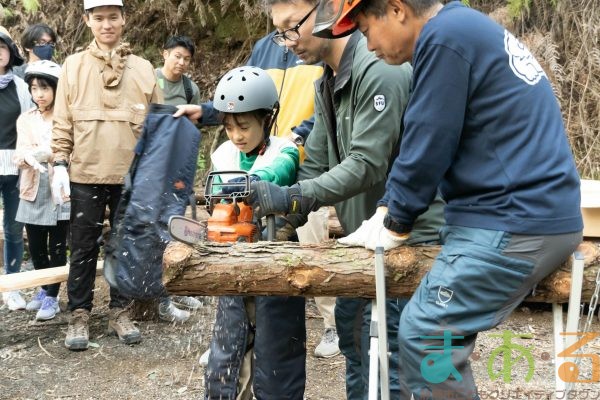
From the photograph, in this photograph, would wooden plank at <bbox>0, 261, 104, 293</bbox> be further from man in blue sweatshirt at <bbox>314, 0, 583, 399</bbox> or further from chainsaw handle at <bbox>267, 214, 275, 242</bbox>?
man in blue sweatshirt at <bbox>314, 0, 583, 399</bbox>

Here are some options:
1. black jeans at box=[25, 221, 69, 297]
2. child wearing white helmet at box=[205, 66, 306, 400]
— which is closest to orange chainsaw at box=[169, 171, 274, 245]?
child wearing white helmet at box=[205, 66, 306, 400]

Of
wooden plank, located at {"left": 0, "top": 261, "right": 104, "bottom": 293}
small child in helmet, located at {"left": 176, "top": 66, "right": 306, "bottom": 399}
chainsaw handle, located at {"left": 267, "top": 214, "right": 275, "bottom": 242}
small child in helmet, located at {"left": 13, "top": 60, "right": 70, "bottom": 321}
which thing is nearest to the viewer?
chainsaw handle, located at {"left": 267, "top": 214, "right": 275, "bottom": 242}

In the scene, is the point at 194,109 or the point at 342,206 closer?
the point at 342,206

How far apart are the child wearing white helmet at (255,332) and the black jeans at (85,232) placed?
6.52 feet

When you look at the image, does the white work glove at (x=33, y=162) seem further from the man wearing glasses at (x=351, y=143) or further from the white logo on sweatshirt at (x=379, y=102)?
the white logo on sweatshirt at (x=379, y=102)

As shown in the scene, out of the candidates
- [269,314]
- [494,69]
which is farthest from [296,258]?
[494,69]

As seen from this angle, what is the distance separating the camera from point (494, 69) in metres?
2.53

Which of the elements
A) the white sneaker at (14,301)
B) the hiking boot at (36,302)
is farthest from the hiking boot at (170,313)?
the white sneaker at (14,301)

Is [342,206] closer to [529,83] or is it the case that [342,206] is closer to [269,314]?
[269,314]

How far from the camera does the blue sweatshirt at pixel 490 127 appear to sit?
2508mm

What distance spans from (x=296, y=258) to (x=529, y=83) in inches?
47.3

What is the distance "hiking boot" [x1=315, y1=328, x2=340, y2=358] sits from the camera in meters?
5.30

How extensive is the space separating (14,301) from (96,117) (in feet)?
6.83

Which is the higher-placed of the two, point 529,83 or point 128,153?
point 529,83
